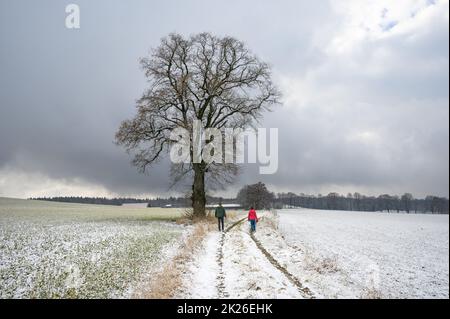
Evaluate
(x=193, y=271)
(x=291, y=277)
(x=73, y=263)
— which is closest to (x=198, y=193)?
(x=193, y=271)

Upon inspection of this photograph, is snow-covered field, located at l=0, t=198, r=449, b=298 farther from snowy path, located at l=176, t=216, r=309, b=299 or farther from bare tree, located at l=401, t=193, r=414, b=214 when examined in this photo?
bare tree, located at l=401, t=193, r=414, b=214

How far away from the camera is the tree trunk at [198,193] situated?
28109 millimetres

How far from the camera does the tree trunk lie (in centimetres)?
2811

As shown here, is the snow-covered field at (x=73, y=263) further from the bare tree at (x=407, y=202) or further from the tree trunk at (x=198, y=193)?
the bare tree at (x=407, y=202)

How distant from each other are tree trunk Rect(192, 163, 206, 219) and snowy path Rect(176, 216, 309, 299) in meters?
14.1

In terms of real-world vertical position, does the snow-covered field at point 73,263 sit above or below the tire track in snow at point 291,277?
above

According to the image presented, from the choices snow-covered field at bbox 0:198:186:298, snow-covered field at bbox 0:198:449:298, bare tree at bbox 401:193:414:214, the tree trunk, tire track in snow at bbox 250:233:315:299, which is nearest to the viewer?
snow-covered field at bbox 0:198:186:298

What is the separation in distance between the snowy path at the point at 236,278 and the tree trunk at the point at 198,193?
14.1 m

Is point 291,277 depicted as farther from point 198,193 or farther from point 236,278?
point 198,193

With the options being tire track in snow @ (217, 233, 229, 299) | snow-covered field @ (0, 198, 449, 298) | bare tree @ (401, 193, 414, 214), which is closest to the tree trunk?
snow-covered field @ (0, 198, 449, 298)

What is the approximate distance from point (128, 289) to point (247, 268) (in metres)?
4.41

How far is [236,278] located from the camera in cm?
958

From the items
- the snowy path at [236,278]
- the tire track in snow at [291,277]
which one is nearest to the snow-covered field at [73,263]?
the snowy path at [236,278]

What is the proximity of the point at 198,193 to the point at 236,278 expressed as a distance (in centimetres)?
1889
